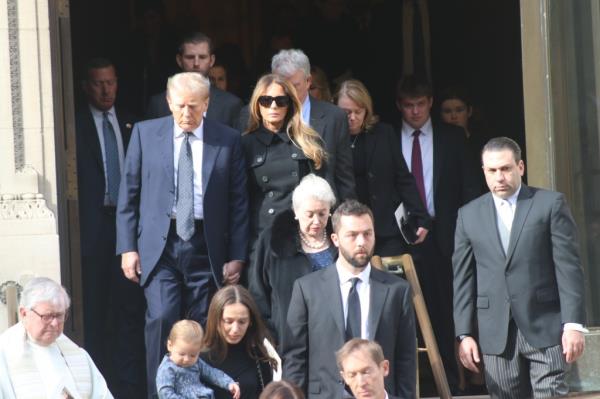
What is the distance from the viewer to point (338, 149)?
11.7 metres

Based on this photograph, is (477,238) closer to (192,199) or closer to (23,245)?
(192,199)

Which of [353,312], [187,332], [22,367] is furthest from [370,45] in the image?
[22,367]

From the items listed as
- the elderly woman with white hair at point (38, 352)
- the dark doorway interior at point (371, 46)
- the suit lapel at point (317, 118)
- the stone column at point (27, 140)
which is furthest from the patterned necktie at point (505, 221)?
the dark doorway interior at point (371, 46)

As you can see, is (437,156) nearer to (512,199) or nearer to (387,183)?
(387,183)

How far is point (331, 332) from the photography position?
10367 millimetres

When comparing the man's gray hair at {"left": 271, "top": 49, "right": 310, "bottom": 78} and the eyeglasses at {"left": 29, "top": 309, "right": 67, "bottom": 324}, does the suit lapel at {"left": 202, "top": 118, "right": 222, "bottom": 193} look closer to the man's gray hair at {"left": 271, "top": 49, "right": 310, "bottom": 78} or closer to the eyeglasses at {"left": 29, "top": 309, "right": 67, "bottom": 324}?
the man's gray hair at {"left": 271, "top": 49, "right": 310, "bottom": 78}

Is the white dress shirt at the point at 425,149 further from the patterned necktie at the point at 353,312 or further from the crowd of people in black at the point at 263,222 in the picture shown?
the patterned necktie at the point at 353,312

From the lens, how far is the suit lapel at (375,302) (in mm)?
10383

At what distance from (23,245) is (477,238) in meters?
2.93

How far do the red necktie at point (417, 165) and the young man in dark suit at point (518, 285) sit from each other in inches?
71.0

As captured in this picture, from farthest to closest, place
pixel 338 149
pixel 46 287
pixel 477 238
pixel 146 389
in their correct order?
pixel 146 389 → pixel 338 149 → pixel 477 238 → pixel 46 287

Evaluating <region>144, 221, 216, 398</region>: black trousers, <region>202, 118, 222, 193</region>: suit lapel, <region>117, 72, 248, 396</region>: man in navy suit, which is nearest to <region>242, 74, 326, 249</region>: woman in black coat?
<region>117, 72, 248, 396</region>: man in navy suit

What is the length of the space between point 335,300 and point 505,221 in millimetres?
1246

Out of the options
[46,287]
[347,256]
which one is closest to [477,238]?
[347,256]
